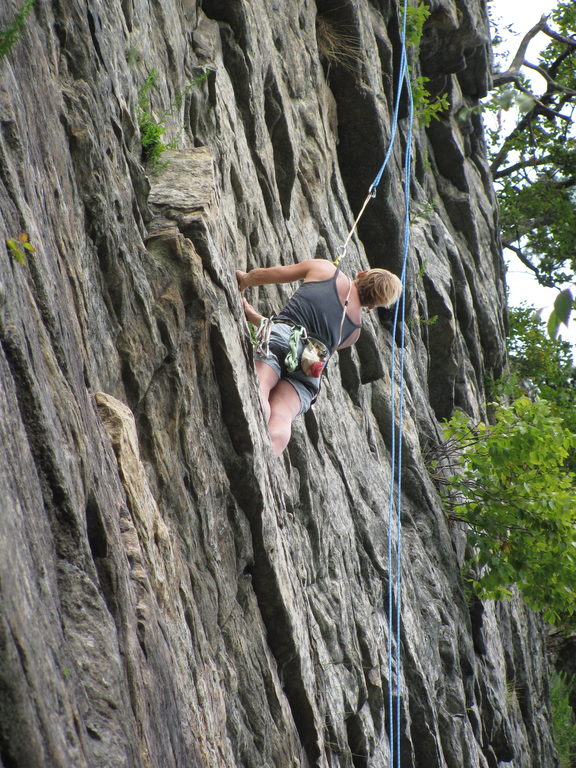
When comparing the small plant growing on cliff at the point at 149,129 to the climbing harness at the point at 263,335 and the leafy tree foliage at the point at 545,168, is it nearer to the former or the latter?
the climbing harness at the point at 263,335

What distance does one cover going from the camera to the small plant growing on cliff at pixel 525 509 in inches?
413

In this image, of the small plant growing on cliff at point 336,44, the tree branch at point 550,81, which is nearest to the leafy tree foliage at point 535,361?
the tree branch at point 550,81

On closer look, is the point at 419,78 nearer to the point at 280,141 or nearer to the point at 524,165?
the point at 280,141

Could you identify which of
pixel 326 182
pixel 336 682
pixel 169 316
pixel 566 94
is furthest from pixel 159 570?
pixel 566 94

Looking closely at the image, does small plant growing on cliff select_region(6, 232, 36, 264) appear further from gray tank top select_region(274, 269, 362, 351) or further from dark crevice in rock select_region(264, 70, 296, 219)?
dark crevice in rock select_region(264, 70, 296, 219)

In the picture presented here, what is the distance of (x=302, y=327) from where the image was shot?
652 centimetres

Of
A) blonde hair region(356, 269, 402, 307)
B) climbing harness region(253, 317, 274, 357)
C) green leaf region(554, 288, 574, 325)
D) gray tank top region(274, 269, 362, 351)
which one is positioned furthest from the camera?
blonde hair region(356, 269, 402, 307)

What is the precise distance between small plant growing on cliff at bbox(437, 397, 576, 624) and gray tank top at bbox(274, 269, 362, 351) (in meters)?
4.57

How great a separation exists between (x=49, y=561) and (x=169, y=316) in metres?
2.34

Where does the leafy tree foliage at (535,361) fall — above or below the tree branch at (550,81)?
below

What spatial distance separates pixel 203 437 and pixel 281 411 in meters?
1.35

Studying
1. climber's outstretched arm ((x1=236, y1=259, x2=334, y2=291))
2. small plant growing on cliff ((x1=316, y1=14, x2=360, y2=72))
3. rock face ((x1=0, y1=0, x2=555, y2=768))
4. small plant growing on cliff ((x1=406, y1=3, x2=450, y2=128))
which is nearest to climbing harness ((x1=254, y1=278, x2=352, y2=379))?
climber's outstretched arm ((x1=236, y1=259, x2=334, y2=291))

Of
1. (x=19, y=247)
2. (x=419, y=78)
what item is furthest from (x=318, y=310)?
(x=419, y=78)

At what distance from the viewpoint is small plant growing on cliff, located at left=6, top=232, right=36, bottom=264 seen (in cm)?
302
